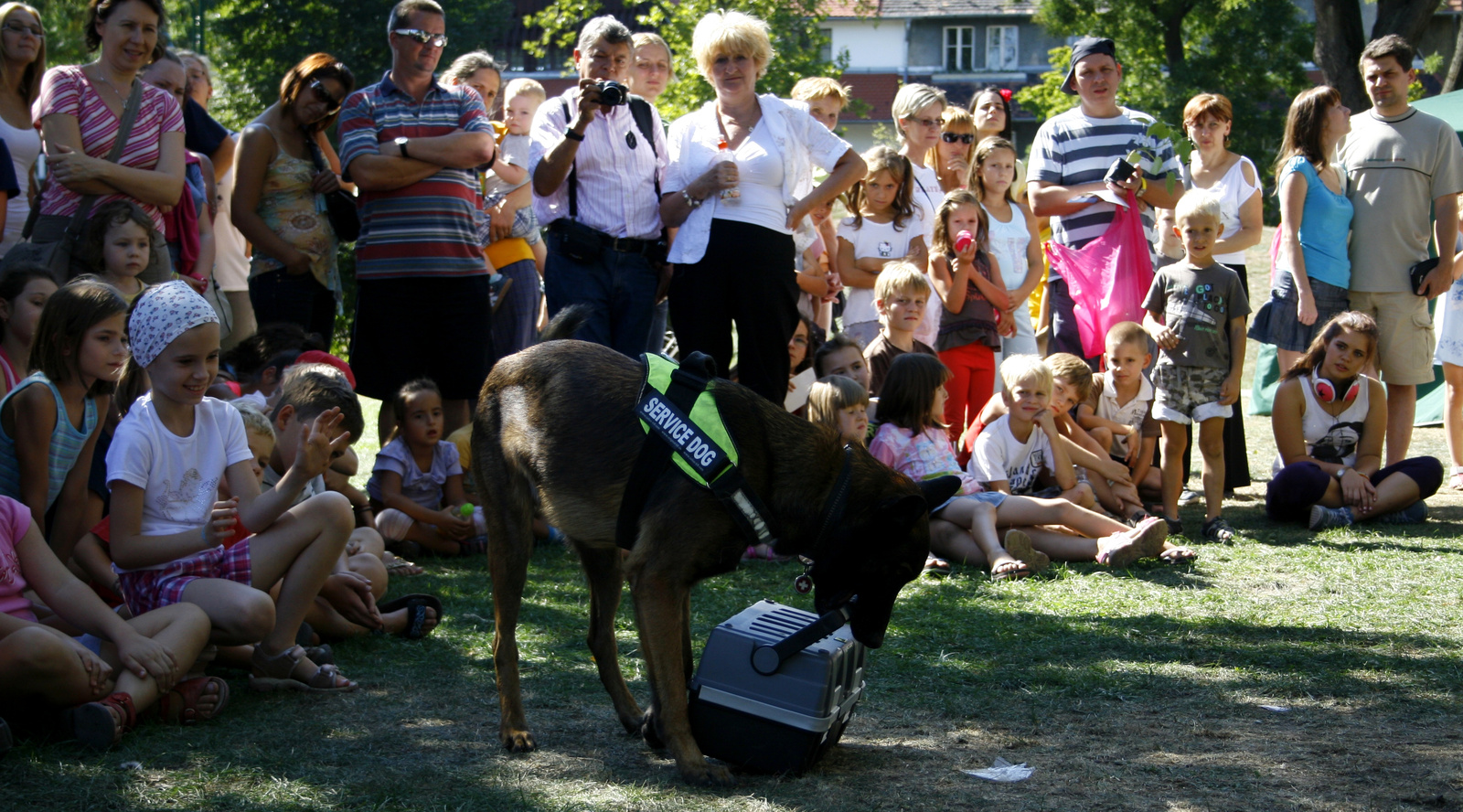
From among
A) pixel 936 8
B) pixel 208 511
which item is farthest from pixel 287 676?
pixel 936 8

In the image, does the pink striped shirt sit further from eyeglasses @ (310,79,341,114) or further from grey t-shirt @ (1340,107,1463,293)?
grey t-shirt @ (1340,107,1463,293)

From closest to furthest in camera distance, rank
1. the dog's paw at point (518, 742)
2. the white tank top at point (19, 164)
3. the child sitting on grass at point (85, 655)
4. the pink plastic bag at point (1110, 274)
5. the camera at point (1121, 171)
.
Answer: the child sitting on grass at point (85, 655) → the dog's paw at point (518, 742) → the white tank top at point (19, 164) → the camera at point (1121, 171) → the pink plastic bag at point (1110, 274)

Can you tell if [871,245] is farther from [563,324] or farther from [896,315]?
[563,324]

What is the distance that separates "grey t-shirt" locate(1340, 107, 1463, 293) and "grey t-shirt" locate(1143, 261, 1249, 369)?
1432mm

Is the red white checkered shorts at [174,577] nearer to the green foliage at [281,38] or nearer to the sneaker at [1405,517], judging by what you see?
the sneaker at [1405,517]

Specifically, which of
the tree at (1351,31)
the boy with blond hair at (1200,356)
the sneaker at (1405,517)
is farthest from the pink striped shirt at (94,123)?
the tree at (1351,31)

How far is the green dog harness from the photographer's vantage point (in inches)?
147

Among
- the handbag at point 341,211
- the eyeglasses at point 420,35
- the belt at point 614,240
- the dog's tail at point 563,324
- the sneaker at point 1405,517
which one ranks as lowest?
the sneaker at point 1405,517

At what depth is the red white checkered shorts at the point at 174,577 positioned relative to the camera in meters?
4.43

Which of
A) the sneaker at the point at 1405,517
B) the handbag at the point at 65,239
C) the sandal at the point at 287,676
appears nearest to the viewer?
the sandal at the point at 287,676

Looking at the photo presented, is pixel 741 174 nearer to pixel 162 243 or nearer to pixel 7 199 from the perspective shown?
pixel 162 243

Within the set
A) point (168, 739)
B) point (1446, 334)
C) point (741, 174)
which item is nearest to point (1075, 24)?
point (1446, 334)

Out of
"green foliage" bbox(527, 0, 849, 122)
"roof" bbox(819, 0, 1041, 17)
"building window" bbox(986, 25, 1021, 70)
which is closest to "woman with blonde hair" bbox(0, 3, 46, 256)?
"green foliage" bbox(527, 0, 849, 122)

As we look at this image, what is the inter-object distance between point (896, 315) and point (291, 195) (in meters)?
3.80
